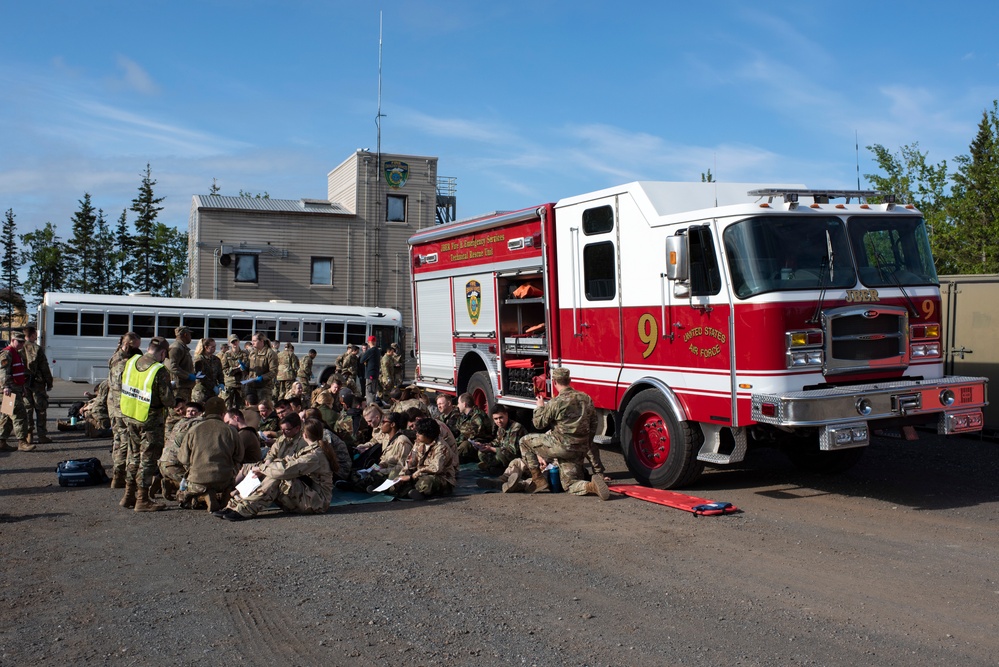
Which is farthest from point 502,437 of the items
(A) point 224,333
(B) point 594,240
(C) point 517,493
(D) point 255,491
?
(A) point 224,333

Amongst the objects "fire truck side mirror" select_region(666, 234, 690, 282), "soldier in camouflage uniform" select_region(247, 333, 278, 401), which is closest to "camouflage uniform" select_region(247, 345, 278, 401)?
"soldier in camouflage uniform" select_region(247, 333, 278, 401)

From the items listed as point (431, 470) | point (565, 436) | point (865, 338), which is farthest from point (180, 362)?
point (865, 338)

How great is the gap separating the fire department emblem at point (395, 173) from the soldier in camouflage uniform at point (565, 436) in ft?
93.6

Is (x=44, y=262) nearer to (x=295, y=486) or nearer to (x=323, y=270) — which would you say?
(x=323, y=270)

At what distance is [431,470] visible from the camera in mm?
10148

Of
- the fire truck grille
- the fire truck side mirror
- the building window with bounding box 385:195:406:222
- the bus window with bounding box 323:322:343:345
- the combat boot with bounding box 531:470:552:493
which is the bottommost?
the combat boot with bounding box 531:470:552:493

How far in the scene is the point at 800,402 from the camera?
8.39 m

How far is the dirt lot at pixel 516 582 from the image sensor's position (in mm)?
5148

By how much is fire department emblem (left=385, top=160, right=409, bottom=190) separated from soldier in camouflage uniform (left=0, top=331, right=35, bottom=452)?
24.7m

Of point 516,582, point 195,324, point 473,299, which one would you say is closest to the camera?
point 516,582

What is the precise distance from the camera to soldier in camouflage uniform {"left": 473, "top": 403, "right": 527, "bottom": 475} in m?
11.5

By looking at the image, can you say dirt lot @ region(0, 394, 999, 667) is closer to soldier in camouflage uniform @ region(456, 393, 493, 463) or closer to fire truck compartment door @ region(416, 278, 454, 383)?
soldier in camouflage uniform @ region(456, 393, 493, 463)

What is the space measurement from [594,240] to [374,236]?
1094 inches

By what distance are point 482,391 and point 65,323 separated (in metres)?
15.1
